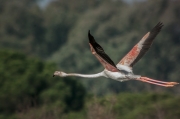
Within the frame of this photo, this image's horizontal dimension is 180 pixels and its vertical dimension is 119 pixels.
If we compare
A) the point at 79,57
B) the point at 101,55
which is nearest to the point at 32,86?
the point at 101,55

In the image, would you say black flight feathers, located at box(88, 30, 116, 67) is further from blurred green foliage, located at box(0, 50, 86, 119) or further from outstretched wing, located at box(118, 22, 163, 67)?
blurred green foliage, located at box(0, 50, 86, 119)

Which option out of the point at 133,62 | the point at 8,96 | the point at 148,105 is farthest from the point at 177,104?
the point at 133,62

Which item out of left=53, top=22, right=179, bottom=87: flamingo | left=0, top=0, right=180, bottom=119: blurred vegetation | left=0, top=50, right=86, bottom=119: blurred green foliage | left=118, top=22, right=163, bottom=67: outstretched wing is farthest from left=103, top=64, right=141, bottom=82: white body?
left=0, top=50, right=86, bottom=119: blurred green foliage

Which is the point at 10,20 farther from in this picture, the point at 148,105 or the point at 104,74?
the point at 104,74

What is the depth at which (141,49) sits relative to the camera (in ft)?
45.7

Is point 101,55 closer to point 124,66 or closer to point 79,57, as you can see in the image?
point 124,66

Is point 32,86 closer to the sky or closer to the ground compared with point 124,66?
closer to the sky

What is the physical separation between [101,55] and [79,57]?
37.1m

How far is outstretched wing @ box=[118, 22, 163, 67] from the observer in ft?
45.2

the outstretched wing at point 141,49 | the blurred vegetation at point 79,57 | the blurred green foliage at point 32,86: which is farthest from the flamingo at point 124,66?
the blurred green foliage at point 32,86

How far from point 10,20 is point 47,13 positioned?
19.3ft

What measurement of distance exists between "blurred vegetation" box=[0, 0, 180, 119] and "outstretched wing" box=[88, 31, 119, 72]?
11.4 ft

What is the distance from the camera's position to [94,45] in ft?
38.6

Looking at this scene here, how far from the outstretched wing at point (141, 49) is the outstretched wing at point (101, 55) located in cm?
69
